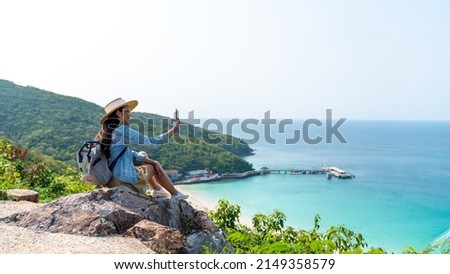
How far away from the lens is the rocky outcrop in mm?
4242

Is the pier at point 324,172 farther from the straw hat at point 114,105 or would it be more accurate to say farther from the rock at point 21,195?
the straw hat at point 114,105

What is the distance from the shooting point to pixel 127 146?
15.6 ft

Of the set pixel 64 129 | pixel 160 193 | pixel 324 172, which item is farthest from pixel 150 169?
pixel 324 172

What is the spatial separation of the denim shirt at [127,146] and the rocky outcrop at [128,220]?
154mm

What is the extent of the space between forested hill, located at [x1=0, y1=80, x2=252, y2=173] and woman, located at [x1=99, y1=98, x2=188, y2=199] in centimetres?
2012

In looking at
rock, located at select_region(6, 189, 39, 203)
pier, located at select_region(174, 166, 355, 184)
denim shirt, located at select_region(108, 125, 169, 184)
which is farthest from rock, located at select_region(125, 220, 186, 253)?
pier, located at select_region(174, 166, 355, 184)

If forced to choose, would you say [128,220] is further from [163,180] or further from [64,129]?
[64,129]

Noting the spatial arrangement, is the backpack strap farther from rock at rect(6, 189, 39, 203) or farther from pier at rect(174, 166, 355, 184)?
pier at rect(174, 166, 355, 184)

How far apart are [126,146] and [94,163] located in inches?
14.4

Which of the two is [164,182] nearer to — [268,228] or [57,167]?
[268,228]

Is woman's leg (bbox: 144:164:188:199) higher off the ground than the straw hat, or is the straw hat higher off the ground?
the straw hat

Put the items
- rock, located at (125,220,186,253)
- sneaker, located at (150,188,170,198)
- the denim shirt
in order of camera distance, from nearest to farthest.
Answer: rock, located at (125,220,186,253), the denim shirt, sneaker, located at (150,188,170,198)

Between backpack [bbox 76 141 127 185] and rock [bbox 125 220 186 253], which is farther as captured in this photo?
backpack [bbox 76 141 127 185]

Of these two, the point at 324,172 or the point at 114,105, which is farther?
the point at 324,172
